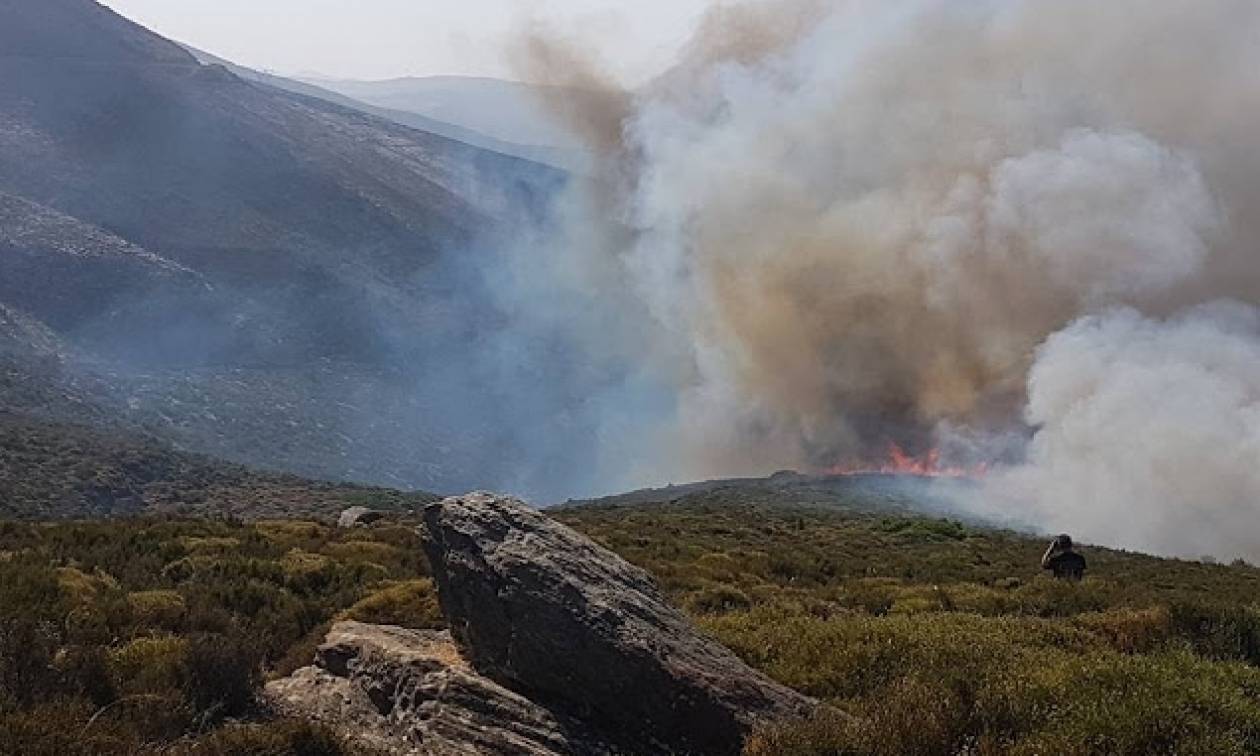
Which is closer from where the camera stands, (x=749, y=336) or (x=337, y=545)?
(x=337, y=545)

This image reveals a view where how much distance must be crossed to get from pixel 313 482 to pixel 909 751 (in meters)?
58.0

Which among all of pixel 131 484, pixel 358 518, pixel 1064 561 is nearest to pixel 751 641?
pixel 1064 561

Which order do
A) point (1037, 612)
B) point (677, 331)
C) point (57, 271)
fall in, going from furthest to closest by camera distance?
point (677, 331) → point (57, 271) → point (1037, 612)

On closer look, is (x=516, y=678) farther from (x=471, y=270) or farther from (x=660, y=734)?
(x=471, y=270)

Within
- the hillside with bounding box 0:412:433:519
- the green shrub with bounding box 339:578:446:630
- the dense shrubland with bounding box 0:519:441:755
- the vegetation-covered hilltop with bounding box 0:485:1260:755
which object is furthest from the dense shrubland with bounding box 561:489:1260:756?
the hillside with bounding box 0:412:433:519

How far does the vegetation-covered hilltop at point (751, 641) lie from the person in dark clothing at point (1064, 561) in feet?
3.11

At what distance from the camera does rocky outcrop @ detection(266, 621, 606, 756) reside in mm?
8258

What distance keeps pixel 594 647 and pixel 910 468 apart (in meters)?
60.9

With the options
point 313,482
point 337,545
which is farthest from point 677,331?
point 337,545

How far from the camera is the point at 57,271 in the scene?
81.1 m

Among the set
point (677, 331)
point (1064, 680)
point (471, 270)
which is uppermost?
point (471, 270)

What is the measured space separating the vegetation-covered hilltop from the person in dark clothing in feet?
3.11

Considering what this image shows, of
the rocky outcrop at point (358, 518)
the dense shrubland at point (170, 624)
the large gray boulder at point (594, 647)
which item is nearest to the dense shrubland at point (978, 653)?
the large gray boulder at point (594, 647)

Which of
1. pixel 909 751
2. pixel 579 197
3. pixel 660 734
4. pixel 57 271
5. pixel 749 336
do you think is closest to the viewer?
pixel 909 751
